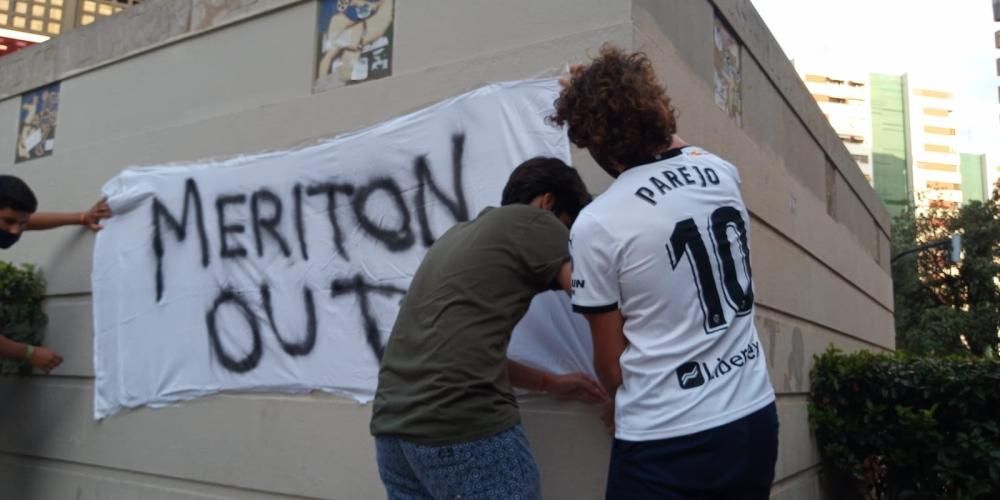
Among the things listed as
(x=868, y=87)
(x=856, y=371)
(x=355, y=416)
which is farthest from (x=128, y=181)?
(x=868, y=87)

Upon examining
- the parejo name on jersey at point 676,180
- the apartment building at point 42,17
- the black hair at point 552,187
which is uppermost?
the apartment building at point 42,17

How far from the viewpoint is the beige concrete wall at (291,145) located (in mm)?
3164

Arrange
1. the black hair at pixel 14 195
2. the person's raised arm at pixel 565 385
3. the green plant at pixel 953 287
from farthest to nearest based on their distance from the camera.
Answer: the green plant at pixel 953 287 < the black hair at pixel 14 195 < the person's raised arm at pixel 565 385

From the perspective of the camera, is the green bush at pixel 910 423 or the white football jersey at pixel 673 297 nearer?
the white football jersey at pixel 673 297

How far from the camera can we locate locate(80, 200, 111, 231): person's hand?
4539mm

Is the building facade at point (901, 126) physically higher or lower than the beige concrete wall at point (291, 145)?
higher

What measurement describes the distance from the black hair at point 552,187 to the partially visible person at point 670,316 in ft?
1.30

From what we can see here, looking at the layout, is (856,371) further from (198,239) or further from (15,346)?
(15,346)

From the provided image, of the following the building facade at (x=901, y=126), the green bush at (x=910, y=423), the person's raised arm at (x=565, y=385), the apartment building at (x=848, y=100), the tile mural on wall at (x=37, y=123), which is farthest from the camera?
the building facade at (x=901, y=126)

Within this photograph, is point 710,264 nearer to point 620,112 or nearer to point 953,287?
point 620,112

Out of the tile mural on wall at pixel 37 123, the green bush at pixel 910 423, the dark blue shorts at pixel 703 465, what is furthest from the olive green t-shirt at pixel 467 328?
the tile mural on wall at pixel 37 123

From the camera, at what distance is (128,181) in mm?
4457

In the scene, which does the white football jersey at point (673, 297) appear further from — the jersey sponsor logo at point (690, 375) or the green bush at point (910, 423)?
the green bush at point (910, 423)

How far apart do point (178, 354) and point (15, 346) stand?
→ 2.68ft
